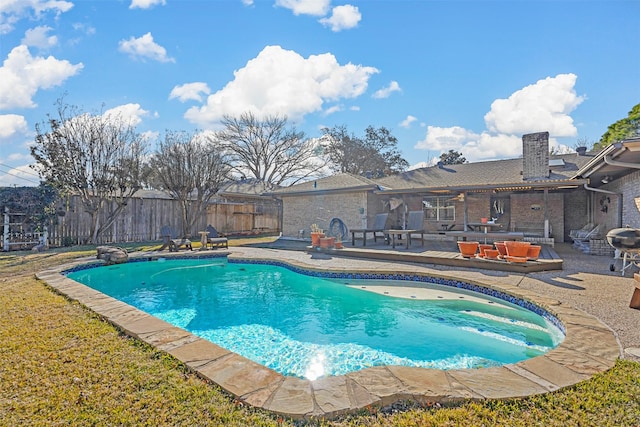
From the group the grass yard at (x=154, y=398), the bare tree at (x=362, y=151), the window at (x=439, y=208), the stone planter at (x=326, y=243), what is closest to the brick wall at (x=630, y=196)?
the window at (x=439, y=208)

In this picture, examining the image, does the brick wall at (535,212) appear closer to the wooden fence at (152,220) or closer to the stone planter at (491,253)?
the stone planter at (491,253)

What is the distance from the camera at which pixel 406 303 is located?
236 inches

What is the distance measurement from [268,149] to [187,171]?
12625mm

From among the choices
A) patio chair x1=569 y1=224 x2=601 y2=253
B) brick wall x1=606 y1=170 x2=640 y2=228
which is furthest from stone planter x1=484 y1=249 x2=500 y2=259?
patio chair x1=569 y1=224 x2=601 y2=253

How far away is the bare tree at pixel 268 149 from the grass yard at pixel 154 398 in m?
23.8

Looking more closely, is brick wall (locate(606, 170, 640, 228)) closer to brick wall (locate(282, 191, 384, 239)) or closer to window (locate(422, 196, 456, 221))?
window (locate(422, 196, 456, 221))

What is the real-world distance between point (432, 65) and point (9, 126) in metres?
16.8

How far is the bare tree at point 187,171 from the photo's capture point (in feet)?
48.6

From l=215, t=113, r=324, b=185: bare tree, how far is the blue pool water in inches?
762

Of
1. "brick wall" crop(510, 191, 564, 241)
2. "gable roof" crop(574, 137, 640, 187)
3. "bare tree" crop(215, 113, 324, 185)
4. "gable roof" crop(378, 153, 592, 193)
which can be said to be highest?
"bare tree" crop(215, 113, 324, 185)

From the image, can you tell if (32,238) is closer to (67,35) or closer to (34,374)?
(67,35)

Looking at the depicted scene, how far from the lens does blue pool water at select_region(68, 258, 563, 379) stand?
3992mm

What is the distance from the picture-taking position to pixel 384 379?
8.12 feet

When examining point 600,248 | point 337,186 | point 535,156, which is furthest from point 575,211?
point 337,186
